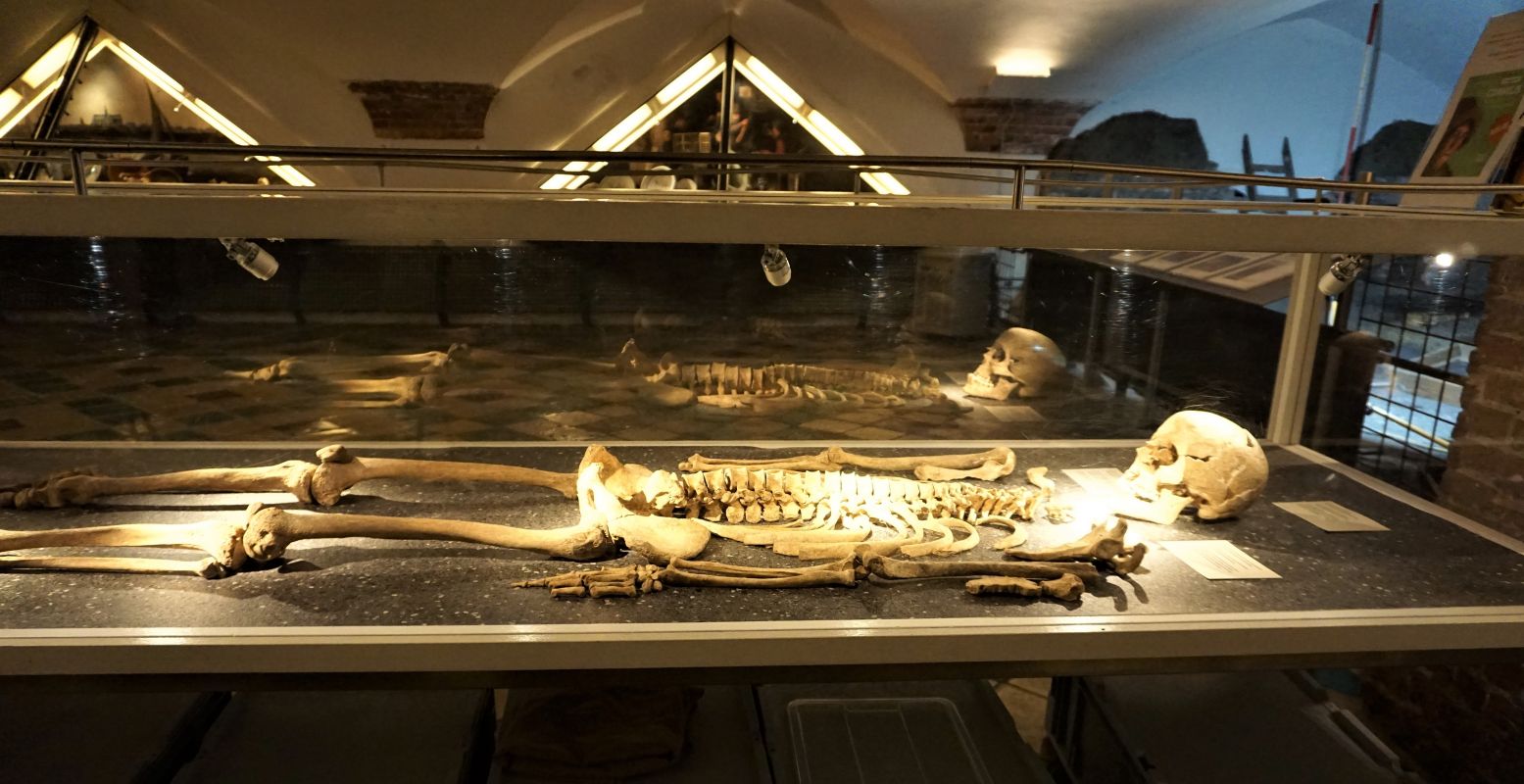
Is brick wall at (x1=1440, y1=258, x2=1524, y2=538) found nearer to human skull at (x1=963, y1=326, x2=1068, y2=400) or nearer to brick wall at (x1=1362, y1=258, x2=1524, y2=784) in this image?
brick wall at (x1=1362, y1=258, x2=1524, y2=784)

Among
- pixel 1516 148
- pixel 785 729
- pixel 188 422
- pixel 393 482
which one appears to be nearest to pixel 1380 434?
pixel 1516 148

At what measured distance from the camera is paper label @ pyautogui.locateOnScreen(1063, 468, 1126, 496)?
2.81 meters

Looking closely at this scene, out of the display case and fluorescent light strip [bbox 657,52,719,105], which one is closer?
the display case

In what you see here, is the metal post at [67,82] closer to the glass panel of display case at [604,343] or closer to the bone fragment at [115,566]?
the glass panel of display case at [604,343]

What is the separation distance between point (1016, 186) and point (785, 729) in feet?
5.66

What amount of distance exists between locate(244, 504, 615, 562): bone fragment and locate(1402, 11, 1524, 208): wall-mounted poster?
9.09 ft

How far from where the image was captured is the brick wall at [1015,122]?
24.8 feet

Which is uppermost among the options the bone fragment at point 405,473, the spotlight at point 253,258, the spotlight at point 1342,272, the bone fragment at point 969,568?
the spotlight at point 1342,272

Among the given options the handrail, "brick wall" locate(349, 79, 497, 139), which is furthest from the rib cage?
"brick wall" locate(349, 79, 497, 139)

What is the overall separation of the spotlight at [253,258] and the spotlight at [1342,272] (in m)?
3.06

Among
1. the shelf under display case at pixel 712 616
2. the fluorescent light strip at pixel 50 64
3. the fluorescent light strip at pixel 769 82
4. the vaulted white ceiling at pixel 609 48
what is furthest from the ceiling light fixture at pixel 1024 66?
the fluorescent light strip at pixel 50 64

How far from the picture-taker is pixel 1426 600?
84.8 inches

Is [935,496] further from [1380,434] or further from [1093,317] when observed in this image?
[1380,434]

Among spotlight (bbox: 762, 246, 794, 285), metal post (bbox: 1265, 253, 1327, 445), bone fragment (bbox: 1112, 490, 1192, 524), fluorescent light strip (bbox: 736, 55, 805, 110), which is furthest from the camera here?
fluorescent light strip (bbox: 736, 55, 805, 110)
